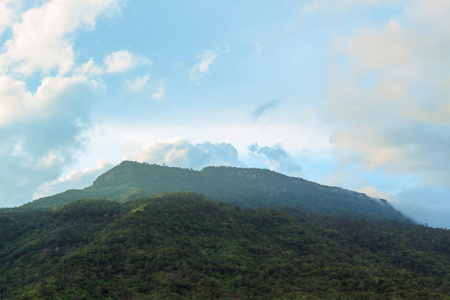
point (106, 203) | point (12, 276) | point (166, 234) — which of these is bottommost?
point (12, 276)

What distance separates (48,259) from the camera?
199 ft

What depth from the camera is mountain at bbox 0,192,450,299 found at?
159 ft

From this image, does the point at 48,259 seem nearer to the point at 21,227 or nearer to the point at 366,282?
the point at 21,227

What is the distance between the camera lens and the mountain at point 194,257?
159ft

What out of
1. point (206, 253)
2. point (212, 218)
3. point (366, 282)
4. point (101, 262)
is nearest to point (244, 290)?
point (206, 253)

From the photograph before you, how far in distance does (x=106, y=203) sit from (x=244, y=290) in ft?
188

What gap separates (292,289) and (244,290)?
26.8ft

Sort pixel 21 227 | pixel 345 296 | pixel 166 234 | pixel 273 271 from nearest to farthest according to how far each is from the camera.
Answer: pixel 345 296
pixel 273 271
pixel 166 234
pixel 21 227

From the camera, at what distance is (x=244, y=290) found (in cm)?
5106

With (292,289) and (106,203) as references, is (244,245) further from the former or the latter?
(106,203)

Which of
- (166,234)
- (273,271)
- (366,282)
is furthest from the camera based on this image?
(166,234)

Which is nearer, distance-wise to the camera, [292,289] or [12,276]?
[292,289]

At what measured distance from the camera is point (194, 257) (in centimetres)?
6131

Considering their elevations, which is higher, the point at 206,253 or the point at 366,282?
the point at 206,253
